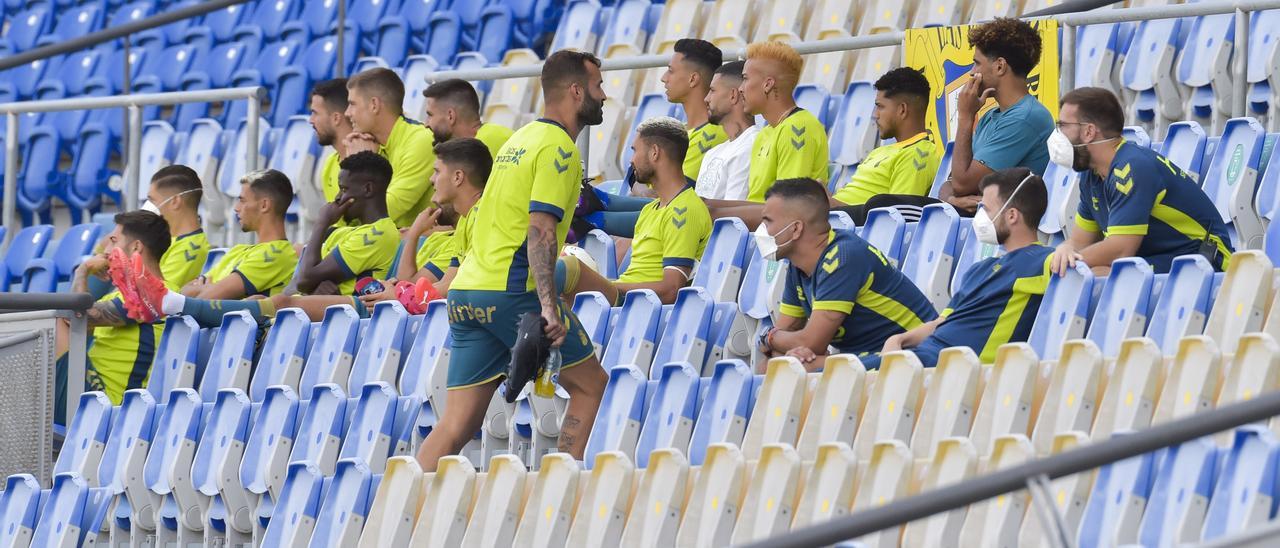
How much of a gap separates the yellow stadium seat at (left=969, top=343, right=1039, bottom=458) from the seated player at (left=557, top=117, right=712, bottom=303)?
1.96 meters

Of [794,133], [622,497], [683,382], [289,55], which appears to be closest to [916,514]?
[622,497]

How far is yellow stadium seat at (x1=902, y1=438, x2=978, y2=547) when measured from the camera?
5.11 m

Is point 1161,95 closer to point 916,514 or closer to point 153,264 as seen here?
point 153,264

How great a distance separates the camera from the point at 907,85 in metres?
7.75

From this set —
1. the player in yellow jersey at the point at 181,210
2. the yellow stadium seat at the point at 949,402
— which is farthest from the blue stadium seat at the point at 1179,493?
the player in yellow jersey at the point at 181,210

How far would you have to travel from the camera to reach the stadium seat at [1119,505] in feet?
16.0

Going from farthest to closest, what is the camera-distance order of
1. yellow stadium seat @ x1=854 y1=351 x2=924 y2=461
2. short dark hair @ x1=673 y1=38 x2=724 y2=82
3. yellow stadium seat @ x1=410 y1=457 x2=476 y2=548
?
short dark hair @ x1=673 y1=38 x2=724 y2=82, yellow stadium seat @ x1=410 y1=457 x2=476 y2=548, yellow stadium seat @ x1=854 y1=351 x2=924 y2=461

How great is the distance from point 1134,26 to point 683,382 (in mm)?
3040

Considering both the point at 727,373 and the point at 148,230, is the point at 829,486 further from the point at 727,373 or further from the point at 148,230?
the point at 148,230

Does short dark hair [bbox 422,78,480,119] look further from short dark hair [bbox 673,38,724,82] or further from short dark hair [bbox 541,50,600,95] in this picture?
short dark hair [bbox 541,50,600,95]

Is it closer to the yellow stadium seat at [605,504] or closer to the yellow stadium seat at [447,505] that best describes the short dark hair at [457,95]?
the yellow stadium seat at [447,505]

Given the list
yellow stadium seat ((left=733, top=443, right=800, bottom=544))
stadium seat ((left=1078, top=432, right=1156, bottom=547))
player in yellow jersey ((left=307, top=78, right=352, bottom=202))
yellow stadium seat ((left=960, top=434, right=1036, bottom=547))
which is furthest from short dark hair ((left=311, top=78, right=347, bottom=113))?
stadium seat ((left=1078, top=432, right=1156, bottom=547))

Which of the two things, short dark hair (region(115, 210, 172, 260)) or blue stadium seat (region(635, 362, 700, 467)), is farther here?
short dark hair (region(115, 210, 172, 260))

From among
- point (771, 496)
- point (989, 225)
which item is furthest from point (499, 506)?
point (989, 225)
